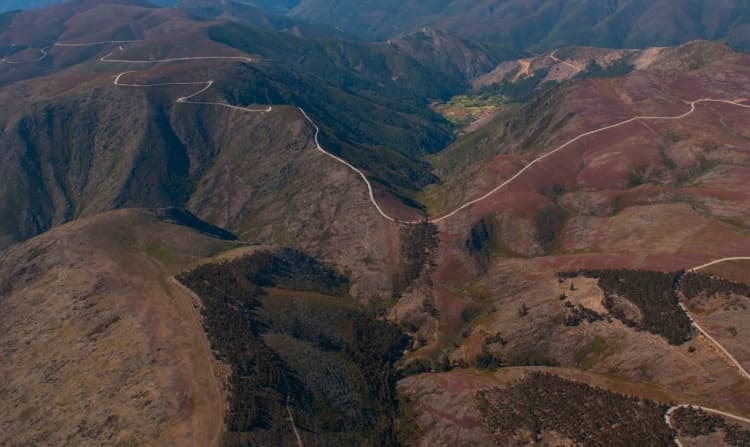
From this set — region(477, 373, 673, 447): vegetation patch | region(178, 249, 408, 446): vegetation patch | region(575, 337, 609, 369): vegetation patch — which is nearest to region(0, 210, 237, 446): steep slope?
region(178, 249, 408, 446): vegetation patch

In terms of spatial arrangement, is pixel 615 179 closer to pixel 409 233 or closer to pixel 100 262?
pixel 409 233

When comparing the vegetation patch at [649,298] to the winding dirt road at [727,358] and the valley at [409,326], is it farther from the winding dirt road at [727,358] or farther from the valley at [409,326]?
the winding dirt road at [727,358]

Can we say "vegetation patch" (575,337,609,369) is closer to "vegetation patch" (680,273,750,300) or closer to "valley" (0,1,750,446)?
"valley" (0,1,750,446)

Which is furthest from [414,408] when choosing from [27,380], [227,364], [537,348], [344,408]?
[27,380]

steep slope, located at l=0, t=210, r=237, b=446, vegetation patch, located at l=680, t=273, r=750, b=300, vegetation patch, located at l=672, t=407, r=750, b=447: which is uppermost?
steep slope, located at l=0, t=210, r=237, b=446

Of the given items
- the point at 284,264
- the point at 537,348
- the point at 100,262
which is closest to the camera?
the point at 537,348

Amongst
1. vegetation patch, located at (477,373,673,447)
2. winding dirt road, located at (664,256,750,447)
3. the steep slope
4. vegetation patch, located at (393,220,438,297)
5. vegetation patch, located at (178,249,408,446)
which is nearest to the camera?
winding dirt road, located at (664,256,750,447)
